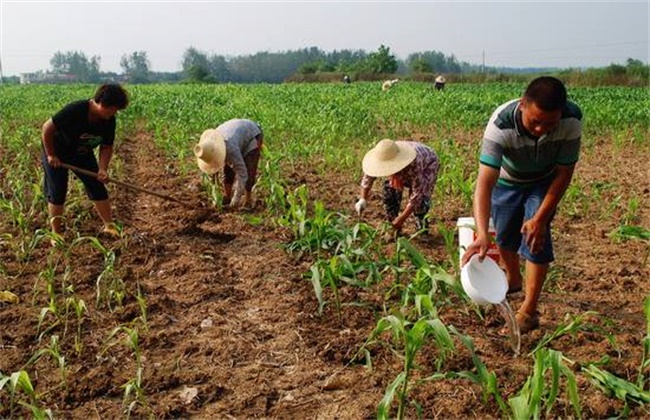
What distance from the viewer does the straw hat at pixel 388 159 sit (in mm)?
4051

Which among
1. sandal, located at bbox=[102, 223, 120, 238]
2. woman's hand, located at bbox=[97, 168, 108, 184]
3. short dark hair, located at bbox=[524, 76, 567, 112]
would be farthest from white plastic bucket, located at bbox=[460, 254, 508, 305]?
woman's hand, located at bbox=[97, 168, 108, 184]

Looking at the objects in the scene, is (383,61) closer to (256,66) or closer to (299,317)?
(256,66)

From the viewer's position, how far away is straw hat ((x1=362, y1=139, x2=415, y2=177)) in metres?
4.05

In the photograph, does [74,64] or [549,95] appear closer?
[549,95]

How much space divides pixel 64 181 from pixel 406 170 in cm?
258

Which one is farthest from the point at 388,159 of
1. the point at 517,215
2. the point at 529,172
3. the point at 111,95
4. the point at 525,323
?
the point at 111,95

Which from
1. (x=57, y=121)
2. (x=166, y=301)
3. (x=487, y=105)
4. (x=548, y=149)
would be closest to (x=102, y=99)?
(x=57, y=121)

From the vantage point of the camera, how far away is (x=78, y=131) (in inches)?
167

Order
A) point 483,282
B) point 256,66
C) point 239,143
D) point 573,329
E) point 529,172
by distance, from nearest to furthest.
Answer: point 573,329 → point 483,282 → point 529,172 → point 239,143 → point 256,66

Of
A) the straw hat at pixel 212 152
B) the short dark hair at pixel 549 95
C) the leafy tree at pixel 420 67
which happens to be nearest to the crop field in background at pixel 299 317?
the straw hat at pixel 212 152

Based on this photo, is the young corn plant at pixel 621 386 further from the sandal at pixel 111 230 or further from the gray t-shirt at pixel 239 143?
the sandal at pixel 111 230

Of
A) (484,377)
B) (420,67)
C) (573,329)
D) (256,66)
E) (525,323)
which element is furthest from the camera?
(256,66)

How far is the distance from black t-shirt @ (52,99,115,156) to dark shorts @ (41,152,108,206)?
0.07 meters

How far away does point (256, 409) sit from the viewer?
2457mm
